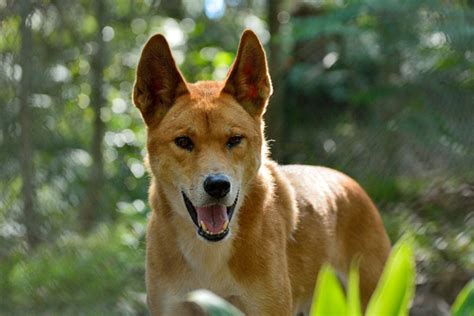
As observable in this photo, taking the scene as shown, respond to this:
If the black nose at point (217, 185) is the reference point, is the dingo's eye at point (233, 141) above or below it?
above

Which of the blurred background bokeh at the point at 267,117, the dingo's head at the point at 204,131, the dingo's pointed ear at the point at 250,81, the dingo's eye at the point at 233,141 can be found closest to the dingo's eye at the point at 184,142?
the dingo's head at the point at 204,131

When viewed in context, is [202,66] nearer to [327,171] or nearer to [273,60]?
[273,60]

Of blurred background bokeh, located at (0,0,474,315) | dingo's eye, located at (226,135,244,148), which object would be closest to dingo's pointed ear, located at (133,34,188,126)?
dingo's eye, located at (226,135,244,148)

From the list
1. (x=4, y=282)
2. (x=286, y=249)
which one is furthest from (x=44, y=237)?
(x=286, y=249)

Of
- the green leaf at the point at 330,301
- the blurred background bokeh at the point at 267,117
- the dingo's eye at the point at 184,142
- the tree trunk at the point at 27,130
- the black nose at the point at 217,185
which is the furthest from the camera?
the tree trunk at the point at 27,130

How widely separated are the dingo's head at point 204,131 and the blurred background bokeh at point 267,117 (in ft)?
8.31

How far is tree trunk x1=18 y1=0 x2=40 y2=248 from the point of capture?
23.5 ft

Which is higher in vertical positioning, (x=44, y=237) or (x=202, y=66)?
(x=202, y=66)

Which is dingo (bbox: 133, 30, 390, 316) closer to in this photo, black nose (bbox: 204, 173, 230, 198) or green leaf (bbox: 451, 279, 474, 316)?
black nose (bbox: 204, 173, 230, 198)

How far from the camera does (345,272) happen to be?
519 centimetres

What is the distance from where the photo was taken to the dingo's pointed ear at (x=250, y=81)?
4.46 meters

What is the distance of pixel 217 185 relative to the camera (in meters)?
4.00

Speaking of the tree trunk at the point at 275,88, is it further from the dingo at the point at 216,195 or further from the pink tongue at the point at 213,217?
the pink tongue at the point at 213,217

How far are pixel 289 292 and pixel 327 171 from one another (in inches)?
46.8
